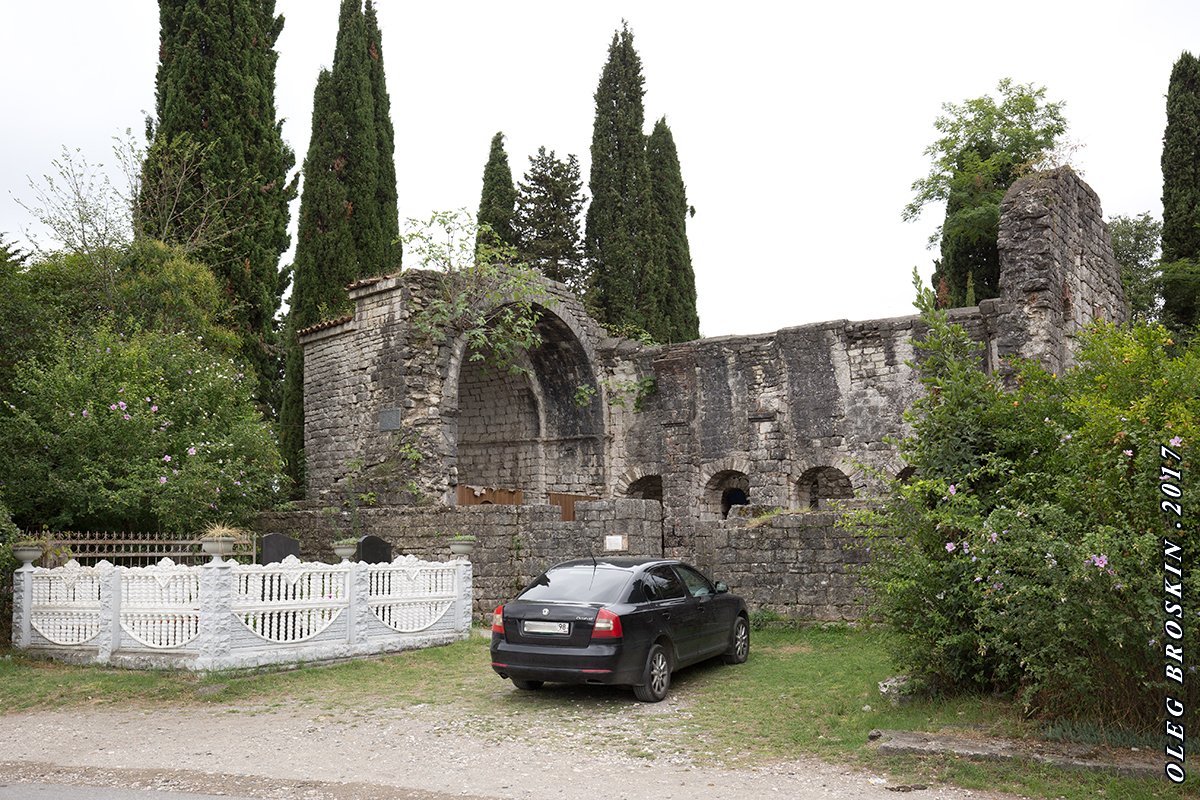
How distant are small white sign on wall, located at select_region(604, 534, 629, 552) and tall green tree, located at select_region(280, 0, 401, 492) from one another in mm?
11437

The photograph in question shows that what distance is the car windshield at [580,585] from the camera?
9336 mm

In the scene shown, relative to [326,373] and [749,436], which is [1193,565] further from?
[326,373]

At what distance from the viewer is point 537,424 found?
23.5 m

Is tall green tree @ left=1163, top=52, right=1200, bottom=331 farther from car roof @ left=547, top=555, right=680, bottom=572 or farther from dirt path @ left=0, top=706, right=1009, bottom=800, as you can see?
dirt path @ left=0, top=706, right=1009, bottom=800

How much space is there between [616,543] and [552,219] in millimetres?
22363

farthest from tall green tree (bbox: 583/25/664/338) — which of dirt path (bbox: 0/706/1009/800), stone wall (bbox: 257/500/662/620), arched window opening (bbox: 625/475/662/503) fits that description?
dirt path (bbox: 0/706/1009/800)

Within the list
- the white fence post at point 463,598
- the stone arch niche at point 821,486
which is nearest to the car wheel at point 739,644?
the white fence post at point 463,598

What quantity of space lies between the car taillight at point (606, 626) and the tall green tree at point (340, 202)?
16.7 m

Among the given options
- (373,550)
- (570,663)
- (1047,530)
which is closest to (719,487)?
(373,550)

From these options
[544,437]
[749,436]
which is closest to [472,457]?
[544,437]

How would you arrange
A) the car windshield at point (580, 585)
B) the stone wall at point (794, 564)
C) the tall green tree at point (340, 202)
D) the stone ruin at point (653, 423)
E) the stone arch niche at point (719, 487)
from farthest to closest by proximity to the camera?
1. the tall green tree at point (340, 202)
2. the stone arch niche at point (719, 487)
3. the stone ruin at point (653, 423)
4. the stone wall at point (794, 564)
5. the car windshield at point (580, 585)

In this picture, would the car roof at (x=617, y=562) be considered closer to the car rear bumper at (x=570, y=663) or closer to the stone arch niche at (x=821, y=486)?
the car rear bumper at (x=570, y=663)

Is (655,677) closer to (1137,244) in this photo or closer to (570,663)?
(570,663)

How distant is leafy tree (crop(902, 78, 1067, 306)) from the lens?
3123 centimetres
